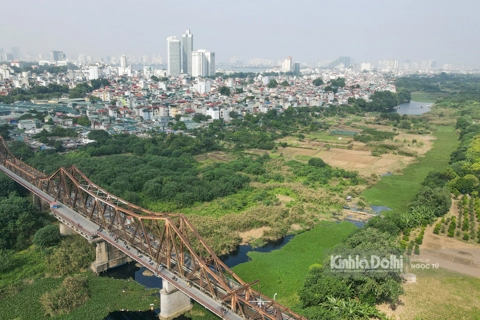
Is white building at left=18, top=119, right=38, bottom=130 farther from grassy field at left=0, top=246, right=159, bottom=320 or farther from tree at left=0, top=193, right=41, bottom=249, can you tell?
grassy field at left=0, top=246, right=159, bottom=320

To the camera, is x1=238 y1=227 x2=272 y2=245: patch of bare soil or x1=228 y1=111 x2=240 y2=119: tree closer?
x1=238 y1=227 x2=272 y2=245: patch of bare soil

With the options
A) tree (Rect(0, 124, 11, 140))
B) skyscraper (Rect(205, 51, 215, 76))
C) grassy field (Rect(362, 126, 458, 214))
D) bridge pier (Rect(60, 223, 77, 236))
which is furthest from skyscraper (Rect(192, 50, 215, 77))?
bridge pier (Rect(60, 223, 77, 236))

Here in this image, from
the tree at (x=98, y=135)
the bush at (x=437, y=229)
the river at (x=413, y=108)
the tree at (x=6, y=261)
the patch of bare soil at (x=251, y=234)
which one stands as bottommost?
the patch of bare soil at (x=251, y=234)

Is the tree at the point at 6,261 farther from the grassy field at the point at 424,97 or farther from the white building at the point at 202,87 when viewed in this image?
the grassy field at the point at 424,97

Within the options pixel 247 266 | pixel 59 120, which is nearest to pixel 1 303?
pixel 247 266

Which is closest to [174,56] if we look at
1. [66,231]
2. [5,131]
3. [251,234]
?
[5,131]

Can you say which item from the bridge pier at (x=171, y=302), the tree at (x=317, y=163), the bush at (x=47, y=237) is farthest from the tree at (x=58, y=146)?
the bridge pier at (x=171, y=302)

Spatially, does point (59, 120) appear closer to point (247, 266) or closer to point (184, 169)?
point (184, 169)
